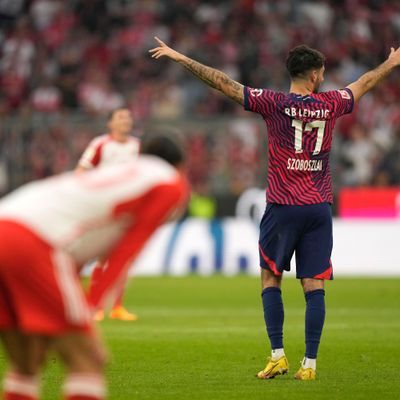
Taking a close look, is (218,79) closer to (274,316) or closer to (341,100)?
(341,100)

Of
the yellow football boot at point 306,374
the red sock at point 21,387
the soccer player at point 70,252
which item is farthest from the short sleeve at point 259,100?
the red sock at point 21,387

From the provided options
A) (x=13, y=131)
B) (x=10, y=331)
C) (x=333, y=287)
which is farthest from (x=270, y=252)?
(x=13, y=131)

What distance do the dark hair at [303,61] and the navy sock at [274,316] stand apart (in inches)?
66.5

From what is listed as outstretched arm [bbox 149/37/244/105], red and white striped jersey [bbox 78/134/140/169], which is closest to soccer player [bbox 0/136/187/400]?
outstretched arm [bbox 149/37/244/105]

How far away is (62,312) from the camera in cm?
522

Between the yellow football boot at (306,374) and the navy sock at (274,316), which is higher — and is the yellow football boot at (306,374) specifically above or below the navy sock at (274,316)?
below

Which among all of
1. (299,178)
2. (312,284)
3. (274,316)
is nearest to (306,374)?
(274,316)

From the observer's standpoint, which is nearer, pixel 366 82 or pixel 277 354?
pixel 277 354

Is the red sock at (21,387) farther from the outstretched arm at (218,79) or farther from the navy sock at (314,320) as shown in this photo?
the outstretched arm at (218,79)

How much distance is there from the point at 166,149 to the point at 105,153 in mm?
8113

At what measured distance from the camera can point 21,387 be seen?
5.49 metres

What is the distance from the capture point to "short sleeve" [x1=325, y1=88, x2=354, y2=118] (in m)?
8.84

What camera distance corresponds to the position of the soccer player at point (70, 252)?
521cm

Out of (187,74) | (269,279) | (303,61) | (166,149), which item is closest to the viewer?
(166,149)
